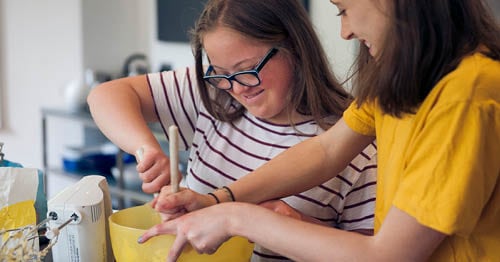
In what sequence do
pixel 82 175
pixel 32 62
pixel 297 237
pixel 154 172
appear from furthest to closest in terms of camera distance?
pixel 32 62
pixel 82 175
pixel 154 172
pixel 297 237

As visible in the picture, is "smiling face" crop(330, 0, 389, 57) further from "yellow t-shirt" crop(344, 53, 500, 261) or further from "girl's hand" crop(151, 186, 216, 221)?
"girl's hand" crop(151, 186, 216, 221)

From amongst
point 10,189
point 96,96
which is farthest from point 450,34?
point 96,96

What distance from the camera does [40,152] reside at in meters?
4.17

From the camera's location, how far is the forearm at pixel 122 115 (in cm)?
138

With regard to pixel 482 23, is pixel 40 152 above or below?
below

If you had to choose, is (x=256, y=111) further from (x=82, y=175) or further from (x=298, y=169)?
(x=82, y=175)

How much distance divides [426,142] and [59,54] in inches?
134

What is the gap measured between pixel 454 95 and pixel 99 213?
2.07 ft

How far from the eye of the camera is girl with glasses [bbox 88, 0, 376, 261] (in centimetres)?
132

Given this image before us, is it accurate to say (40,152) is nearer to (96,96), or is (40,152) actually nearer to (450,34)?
(96,96)

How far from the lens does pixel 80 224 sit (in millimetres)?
1147

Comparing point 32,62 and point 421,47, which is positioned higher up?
point 421,47

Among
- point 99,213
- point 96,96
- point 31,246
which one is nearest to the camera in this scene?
point 31,246

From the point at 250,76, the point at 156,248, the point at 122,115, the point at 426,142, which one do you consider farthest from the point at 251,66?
the point at 426,142
